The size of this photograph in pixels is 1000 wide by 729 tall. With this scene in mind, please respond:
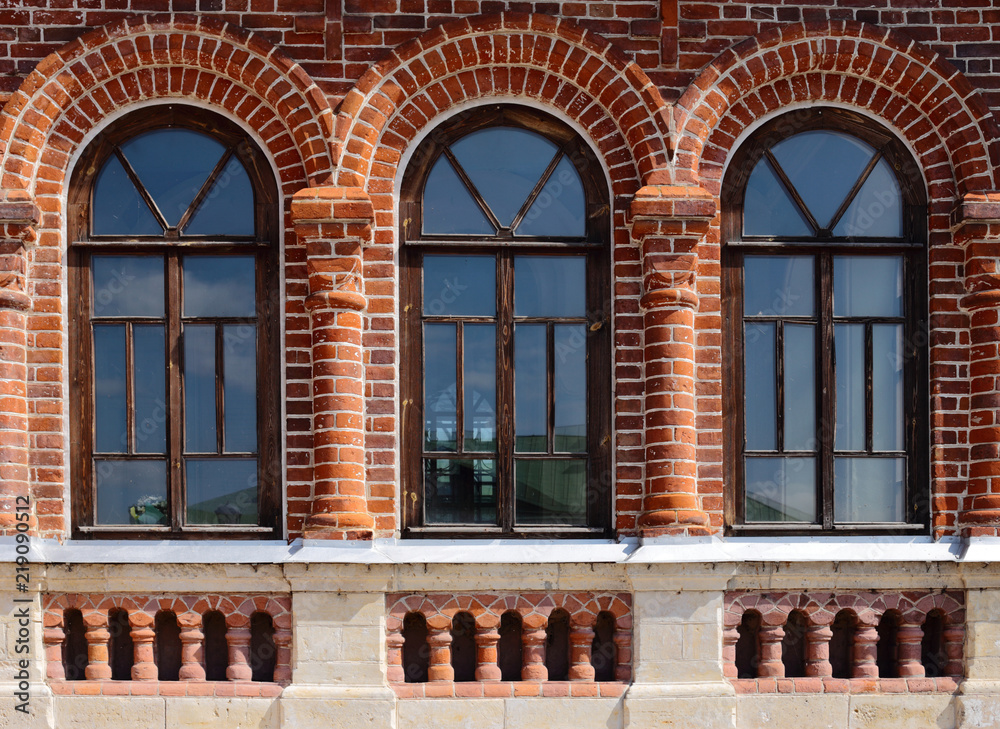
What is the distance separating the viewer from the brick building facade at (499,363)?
5121 mm

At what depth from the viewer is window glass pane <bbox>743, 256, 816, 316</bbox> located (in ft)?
18.0

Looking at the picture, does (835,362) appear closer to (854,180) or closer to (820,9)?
(854,180)

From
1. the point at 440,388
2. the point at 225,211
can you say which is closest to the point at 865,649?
the point at 440,388

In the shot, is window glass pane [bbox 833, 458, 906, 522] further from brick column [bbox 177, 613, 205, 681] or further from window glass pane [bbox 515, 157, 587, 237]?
brick column [bbox 177, 613, 205, 681]

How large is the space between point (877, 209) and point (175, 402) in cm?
443

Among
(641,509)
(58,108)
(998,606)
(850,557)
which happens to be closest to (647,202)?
(641,509)

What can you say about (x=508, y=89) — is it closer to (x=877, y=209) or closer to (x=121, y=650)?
(x=877, y=209)

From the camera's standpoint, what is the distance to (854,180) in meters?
5.53

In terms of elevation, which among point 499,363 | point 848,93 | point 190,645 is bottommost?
point 190,645

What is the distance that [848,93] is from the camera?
5.45 meters

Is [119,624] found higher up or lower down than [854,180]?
lower down

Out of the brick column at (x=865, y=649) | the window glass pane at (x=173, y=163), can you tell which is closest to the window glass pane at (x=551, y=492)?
the brick column at (x=865, y=649)

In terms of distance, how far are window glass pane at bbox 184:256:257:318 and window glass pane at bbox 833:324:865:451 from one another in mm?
3580

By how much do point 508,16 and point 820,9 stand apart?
6.18 ft
